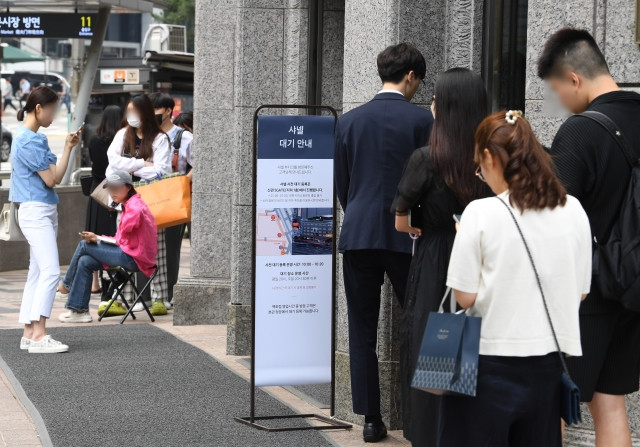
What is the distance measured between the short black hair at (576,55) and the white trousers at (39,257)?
5.29 meters

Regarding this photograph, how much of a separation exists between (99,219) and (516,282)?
8.76 meters

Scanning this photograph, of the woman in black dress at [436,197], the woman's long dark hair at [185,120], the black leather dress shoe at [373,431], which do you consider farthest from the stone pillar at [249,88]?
the woman's long dark hair at [185,120]

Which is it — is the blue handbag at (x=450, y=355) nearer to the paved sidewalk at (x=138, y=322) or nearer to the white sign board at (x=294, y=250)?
the paved sidewalk at (x=138, y=322)

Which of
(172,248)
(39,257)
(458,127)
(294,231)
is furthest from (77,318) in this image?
(458,127)

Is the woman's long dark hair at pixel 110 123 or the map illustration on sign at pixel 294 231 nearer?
the map illustration on sign at pixel 294 231

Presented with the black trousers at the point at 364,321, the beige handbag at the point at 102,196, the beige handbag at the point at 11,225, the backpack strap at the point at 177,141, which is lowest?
the black trousers at the point at 364,321

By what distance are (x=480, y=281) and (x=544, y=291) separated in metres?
0.20

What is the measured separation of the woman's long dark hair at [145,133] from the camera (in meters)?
11.3

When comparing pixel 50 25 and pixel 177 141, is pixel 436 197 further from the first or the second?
pixel 50 25

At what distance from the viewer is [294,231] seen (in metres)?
6.82

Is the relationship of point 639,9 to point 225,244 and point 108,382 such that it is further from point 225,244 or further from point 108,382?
point 225,244

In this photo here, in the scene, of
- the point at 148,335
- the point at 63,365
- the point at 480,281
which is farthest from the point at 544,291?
the point at 148,335

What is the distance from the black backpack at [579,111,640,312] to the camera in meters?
4.38

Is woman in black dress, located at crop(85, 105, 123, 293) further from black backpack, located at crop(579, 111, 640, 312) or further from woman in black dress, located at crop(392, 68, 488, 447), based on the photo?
black backpack, located at crop(579, 111, 640, 312)
